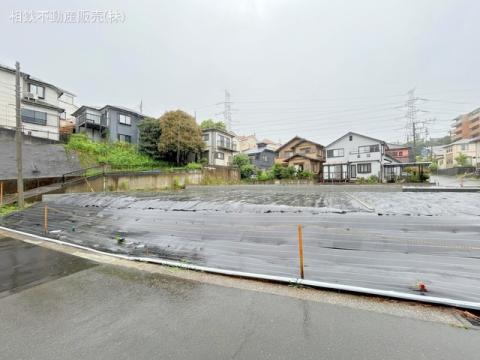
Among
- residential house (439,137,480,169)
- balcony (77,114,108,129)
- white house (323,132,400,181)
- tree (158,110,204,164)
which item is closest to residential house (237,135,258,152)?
white house (323,132,400,181)

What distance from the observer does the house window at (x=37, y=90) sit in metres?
20.1

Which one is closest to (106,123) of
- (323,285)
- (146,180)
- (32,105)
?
(32,105)

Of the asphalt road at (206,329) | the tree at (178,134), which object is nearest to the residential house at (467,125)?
the tree at (178,134)

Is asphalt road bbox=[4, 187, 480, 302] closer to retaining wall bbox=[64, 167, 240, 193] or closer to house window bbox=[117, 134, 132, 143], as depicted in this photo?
retaining wall bbox=[64, 167, 240, 193]

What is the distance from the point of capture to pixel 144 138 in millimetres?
22656

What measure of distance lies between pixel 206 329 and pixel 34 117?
25658 millimetres

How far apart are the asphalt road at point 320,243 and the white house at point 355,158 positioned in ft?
69.5

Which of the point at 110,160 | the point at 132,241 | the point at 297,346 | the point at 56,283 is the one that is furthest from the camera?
the point at 110,160

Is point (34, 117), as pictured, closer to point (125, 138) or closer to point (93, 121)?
point (93, 121)

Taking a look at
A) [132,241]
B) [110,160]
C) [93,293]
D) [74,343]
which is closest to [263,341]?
[74,343]

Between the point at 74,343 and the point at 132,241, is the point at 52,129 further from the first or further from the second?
the point at 74,343

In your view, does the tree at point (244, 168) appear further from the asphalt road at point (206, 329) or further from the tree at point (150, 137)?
the asphalt road at point (206, 329)

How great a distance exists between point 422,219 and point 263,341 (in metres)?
3.56

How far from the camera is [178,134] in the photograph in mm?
21719
